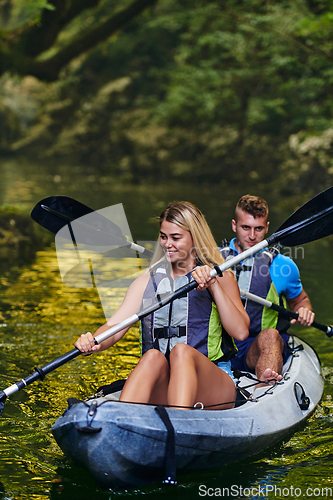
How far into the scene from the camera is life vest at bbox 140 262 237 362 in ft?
8.74

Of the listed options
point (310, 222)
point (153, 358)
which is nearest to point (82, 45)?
point (310, 222)

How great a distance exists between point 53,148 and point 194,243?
17.4 meters

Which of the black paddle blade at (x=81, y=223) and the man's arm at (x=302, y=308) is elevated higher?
the black paddle blade at (x=81, y=223)

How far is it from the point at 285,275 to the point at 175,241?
1.16m

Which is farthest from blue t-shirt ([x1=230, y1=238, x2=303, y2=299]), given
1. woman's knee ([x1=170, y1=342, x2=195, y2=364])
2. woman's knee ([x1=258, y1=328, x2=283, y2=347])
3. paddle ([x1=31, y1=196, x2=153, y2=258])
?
woman's knee ([x1=170, y1=342, x2=195, y2=364])

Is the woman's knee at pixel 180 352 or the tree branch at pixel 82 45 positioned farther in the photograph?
the tree branch at pixel 82 45

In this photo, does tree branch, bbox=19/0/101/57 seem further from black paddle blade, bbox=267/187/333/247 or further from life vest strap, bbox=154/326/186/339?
life vest strap, bbox=154/326/186/339

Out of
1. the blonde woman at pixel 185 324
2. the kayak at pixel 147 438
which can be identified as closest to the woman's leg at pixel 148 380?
the blonde woman at pixel 185 324

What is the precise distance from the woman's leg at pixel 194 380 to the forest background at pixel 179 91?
6.93 metres

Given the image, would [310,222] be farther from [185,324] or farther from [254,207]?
[185,324]

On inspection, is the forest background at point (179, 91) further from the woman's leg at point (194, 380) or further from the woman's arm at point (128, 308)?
the woman's leg at point (194, 380)

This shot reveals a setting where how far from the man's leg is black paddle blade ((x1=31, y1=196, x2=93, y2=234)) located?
4.32 ft

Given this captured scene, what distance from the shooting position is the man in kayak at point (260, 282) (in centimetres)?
338

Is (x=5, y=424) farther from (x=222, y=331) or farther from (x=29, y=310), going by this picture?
(x=29, y=310)
